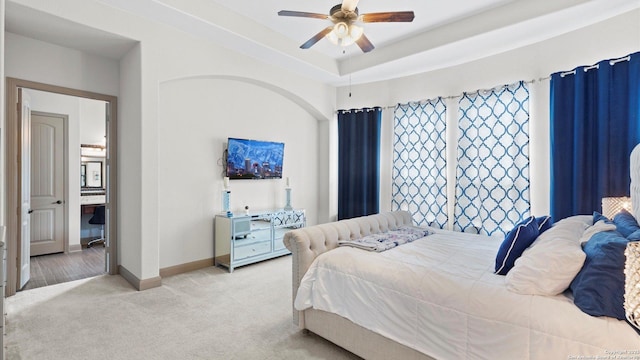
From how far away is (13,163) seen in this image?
3.18 meters

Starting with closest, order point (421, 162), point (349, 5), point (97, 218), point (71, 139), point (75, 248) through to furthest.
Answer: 1. point (349, 5)
2. point (421, 162)
3. point (71, 139)
4. point (75, 248)
5. point (97, 218)

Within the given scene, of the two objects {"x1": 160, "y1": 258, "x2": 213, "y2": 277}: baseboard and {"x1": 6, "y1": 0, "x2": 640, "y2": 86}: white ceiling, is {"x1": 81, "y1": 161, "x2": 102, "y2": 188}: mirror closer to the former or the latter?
{"x1": 6, "y1": 0, "x2": 640, "y2": 86}: white ceiling

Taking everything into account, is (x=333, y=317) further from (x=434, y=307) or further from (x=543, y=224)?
(x=543, y=224)

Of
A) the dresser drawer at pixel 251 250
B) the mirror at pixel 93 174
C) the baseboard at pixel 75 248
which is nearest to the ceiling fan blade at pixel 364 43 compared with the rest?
the dresser drawer at pixel 251 250

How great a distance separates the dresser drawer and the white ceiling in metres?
2.67

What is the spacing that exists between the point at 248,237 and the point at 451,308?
3.08 meters

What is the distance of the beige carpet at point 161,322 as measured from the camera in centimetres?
226

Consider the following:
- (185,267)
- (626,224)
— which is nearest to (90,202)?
(185,267)

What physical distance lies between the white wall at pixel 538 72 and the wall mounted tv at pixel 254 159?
1924 millimetres

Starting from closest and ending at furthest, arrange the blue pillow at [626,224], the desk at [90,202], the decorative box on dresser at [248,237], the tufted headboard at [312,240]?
the blue pillow at [626,224], the tufted headboard at [312,240], the decorative box on dresser at [248,237], the desk at [90,202]

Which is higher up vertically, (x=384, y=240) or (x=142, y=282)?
(x=384, y=240)

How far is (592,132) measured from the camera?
3.29 metres

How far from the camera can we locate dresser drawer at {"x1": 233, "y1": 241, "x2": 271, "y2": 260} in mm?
4113

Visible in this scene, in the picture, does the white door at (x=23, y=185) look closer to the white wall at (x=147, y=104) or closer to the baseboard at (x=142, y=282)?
the white wall at (x=147, y=104)
